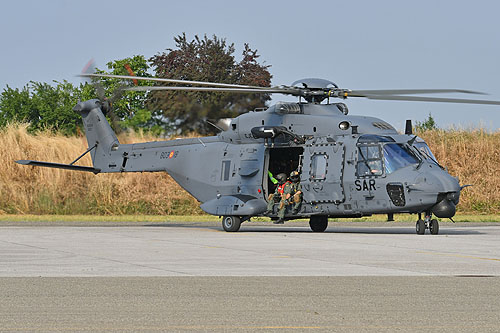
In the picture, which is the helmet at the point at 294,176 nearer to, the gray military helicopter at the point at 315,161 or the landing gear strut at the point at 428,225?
the gray military helicopter at the point at 315,161

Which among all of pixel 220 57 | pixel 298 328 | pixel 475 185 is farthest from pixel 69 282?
pixel 220 57

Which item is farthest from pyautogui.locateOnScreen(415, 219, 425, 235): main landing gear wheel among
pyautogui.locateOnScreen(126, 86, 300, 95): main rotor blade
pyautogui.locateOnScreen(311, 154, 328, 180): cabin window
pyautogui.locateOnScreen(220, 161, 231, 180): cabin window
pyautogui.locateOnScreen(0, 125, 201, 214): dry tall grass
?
pyautogui.locateOnScreen(0, 125, 201, 214): dry tall grass

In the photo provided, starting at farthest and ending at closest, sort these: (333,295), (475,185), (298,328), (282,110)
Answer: (475,185), (282,110), (333,295), (298,328)

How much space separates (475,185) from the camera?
39688 mm

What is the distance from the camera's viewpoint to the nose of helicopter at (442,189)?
22.5 meters

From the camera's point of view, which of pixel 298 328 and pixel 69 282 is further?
pixel 69 282

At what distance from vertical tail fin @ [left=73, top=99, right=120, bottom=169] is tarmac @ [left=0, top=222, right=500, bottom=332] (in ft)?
34.5

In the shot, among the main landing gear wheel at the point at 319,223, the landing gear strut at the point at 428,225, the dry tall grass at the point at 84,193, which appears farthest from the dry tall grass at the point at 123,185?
the landing gear strut at the point at 428,225

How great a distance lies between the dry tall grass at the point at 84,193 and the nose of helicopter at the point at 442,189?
59.5 feet

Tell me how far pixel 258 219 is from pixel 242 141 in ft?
34.3

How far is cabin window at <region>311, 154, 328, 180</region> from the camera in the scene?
976 inches

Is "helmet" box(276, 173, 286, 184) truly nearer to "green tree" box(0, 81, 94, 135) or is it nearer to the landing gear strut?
the landing gear strut

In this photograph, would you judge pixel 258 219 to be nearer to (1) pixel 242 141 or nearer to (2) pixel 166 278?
(1) pixel 242 141

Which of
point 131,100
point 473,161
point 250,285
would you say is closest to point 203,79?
point 131,100
